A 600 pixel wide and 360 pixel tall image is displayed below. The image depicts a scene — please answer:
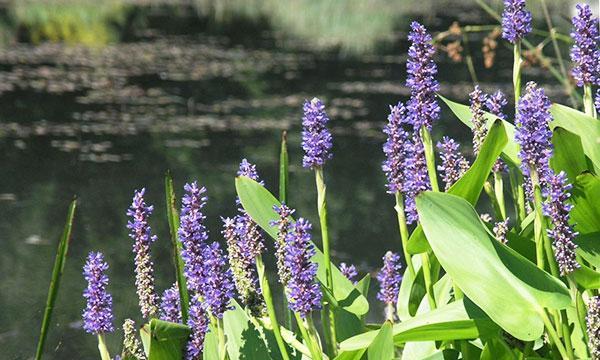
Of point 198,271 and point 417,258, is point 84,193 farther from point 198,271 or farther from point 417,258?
point 198,271

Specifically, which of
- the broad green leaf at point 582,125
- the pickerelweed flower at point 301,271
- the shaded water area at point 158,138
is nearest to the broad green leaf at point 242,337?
the pickerelweed flower at point 301,271

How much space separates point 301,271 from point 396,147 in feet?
1.03

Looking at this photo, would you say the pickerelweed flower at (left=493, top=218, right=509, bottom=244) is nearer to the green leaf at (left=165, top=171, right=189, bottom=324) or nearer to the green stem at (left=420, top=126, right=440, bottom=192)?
the green stem at (left=420, top=126, right=440, bottom=192)

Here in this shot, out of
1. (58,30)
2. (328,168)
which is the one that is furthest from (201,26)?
(328,168)

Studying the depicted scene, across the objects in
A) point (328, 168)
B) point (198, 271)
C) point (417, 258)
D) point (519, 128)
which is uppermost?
point (519, 128)

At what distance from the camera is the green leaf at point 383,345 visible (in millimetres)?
1495

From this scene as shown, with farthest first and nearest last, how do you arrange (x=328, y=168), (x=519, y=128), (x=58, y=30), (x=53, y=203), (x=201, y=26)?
(x=201, y=26) → (x=58, y=30) → (x=328, y=168) → (x=53, y=203) → (x=519, y=128)

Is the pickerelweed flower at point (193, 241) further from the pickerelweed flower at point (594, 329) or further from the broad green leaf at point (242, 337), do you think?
the pickerelweed flower at point (594, 329)

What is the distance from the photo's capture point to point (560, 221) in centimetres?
150

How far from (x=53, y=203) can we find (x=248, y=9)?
1282cm

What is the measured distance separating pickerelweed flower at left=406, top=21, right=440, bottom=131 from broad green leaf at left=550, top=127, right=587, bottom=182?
21 centimetres

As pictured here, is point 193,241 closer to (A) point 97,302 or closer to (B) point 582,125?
(A) point 97,302

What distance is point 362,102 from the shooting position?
36.5 ft

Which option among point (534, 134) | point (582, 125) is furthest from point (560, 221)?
point (582, 125)
